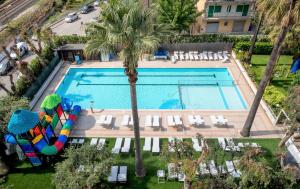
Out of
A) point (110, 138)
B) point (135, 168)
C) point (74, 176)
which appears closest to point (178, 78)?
point (110, 138)

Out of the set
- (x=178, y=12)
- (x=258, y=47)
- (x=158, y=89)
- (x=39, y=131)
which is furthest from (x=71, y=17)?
(x=39, y=131)

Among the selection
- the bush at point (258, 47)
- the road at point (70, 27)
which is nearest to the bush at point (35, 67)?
the road at point (70, 27)

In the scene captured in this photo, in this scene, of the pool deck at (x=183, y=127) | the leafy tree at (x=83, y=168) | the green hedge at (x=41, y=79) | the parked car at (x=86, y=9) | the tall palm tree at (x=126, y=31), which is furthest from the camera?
the parked car at (x=86, y=9)

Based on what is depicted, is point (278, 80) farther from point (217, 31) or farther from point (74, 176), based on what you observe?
point (74, 176)

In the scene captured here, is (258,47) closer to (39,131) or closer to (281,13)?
(281,13)

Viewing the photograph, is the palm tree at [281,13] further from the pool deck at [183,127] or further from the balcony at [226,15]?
the balcony at [226,15]
